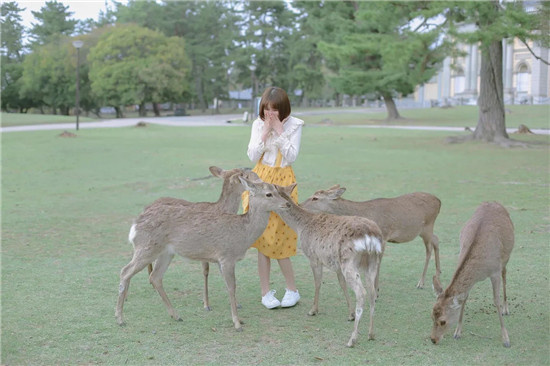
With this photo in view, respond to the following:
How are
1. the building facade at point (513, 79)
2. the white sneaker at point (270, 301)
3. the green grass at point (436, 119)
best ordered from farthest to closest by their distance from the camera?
the building facade at point (513, 79) → the green grass at point (436, 119) → the white sneaker at point (270, 301)

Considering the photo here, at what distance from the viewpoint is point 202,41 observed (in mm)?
66188

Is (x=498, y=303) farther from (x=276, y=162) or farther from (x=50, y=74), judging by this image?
(x=50, y=74)

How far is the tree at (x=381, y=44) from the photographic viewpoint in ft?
67.0

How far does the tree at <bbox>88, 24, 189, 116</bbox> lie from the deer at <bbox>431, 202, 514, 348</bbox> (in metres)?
50.5

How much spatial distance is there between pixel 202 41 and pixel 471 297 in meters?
63.2

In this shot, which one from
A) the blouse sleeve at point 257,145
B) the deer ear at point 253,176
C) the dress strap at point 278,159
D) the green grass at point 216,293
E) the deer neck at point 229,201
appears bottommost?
the green grass at point 216,293

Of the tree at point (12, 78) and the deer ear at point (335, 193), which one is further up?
the tree at point (12, 78)

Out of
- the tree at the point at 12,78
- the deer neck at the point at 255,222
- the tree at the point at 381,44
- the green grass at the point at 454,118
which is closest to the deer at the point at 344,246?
the deer neck at the point at 255,222

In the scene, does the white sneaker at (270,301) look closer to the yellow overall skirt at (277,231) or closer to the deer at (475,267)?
the yellow overall skirt at (277,231)

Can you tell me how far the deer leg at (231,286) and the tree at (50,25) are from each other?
49.9 metres

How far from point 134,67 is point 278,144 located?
167 ft

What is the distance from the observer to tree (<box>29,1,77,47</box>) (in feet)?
170

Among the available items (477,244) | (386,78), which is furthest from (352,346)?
(386,78)

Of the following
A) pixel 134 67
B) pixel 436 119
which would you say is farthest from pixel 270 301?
pixel 134 67
